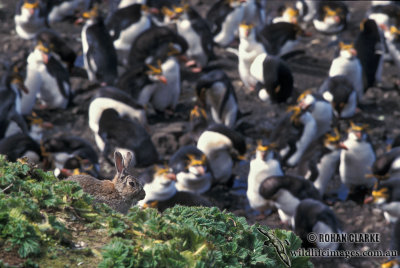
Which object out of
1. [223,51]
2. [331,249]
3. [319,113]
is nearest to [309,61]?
[223,51]

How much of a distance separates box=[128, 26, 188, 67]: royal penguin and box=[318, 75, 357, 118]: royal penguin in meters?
2.52

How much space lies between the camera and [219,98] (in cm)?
980

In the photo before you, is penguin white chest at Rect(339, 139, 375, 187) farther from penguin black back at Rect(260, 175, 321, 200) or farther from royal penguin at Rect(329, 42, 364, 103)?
royal penguin at Rect(329, 42, 364, 103)

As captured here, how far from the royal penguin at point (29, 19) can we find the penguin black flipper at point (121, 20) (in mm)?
1261

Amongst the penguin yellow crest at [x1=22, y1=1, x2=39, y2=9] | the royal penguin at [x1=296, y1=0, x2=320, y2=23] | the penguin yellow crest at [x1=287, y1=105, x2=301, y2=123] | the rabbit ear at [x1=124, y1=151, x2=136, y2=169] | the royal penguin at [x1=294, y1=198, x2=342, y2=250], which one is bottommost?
the royal penguin at [x1=296, y1=0, x2=320, y2=23]

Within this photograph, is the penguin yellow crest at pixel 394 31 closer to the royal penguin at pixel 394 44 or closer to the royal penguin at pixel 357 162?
the royal penguin at pixel 394 44

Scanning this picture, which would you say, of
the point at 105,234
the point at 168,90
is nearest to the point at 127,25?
the point at 168,90

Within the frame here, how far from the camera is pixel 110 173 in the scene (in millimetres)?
8961

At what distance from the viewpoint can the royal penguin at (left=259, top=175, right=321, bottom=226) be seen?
7691mm

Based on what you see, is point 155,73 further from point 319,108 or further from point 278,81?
point 319,108

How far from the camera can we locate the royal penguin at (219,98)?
9.77 metres

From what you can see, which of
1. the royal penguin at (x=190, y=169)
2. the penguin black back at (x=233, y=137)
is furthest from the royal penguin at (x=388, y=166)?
the royal penguin at (x=190, y=169)

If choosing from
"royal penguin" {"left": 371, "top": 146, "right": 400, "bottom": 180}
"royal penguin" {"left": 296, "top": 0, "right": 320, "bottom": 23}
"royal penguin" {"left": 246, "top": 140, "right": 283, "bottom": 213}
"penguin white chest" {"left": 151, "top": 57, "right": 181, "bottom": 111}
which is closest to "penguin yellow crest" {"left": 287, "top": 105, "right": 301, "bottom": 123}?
"royal penguin" {"left": 246, "top": 140, "right": 283, "bottom": 213}

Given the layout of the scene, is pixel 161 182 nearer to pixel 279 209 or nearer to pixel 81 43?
pixel 279 209
